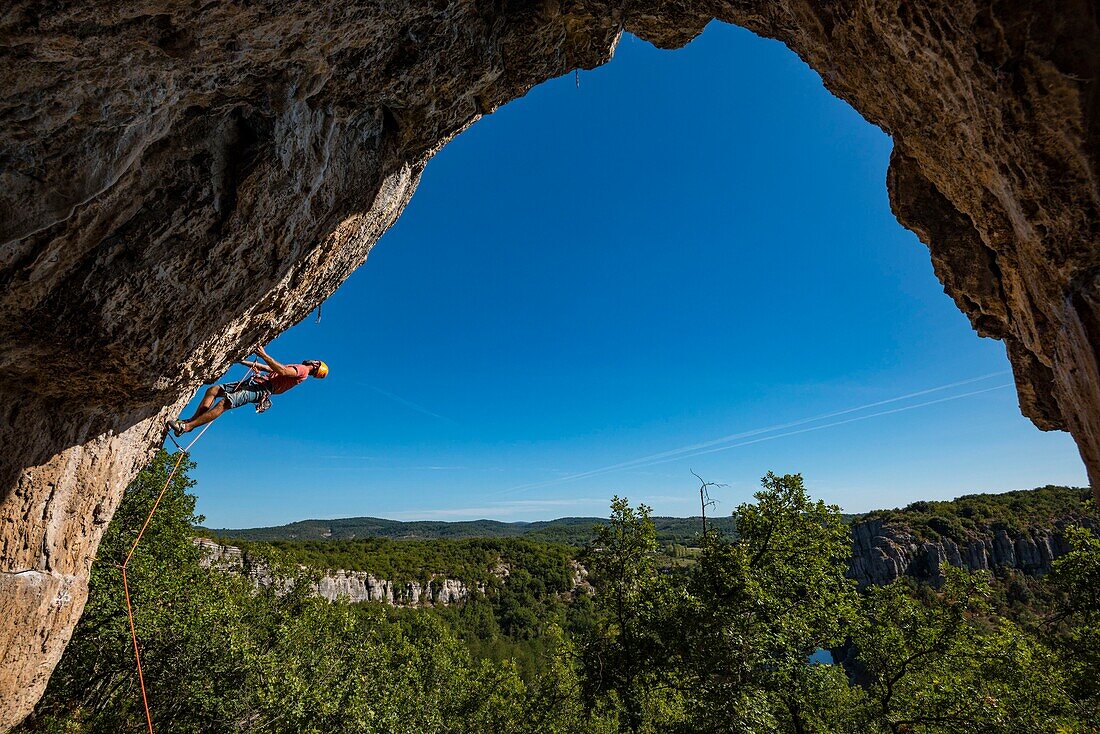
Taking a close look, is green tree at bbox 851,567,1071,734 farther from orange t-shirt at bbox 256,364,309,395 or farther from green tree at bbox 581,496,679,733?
orange t-shirt at bbox 256,364,309,395

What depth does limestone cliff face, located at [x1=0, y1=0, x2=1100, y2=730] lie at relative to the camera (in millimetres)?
2834

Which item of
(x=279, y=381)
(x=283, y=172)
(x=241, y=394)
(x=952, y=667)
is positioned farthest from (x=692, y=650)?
(x=283, y=172)

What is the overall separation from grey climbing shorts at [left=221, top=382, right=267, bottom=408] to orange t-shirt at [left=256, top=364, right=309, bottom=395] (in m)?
0.14

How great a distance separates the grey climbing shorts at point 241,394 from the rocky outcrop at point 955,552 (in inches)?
3091

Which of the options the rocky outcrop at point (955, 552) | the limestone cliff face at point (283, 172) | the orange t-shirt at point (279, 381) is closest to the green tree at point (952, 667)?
the limestone cliff face at point (283, 172)

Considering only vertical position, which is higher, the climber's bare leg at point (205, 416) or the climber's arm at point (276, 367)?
the climber's arm at point (276, 367)

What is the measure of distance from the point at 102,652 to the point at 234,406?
11.3 meters

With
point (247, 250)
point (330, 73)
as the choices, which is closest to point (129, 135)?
point (247, 250)

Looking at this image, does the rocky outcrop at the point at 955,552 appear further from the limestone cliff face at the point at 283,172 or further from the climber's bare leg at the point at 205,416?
the climber's bare leg at the point at 205,416

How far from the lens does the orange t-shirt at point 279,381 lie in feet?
26.6

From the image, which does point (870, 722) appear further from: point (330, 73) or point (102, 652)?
point (102, 652)

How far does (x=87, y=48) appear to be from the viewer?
2.80 metres

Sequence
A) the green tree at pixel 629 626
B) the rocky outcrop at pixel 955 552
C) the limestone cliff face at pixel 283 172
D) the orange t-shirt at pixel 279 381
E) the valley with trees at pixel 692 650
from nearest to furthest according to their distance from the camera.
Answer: the limestone cliff face at pixel 283 172
the orange t-shirt at pixel 279 381
the valley with trees at pixel 692 650
the green tree at pixel 629 626
the rocky outcrop at pixel 955 552

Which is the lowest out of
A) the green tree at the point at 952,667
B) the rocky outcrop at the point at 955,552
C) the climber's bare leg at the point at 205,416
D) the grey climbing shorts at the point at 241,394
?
the rocky outcrop at the point at 955,552
